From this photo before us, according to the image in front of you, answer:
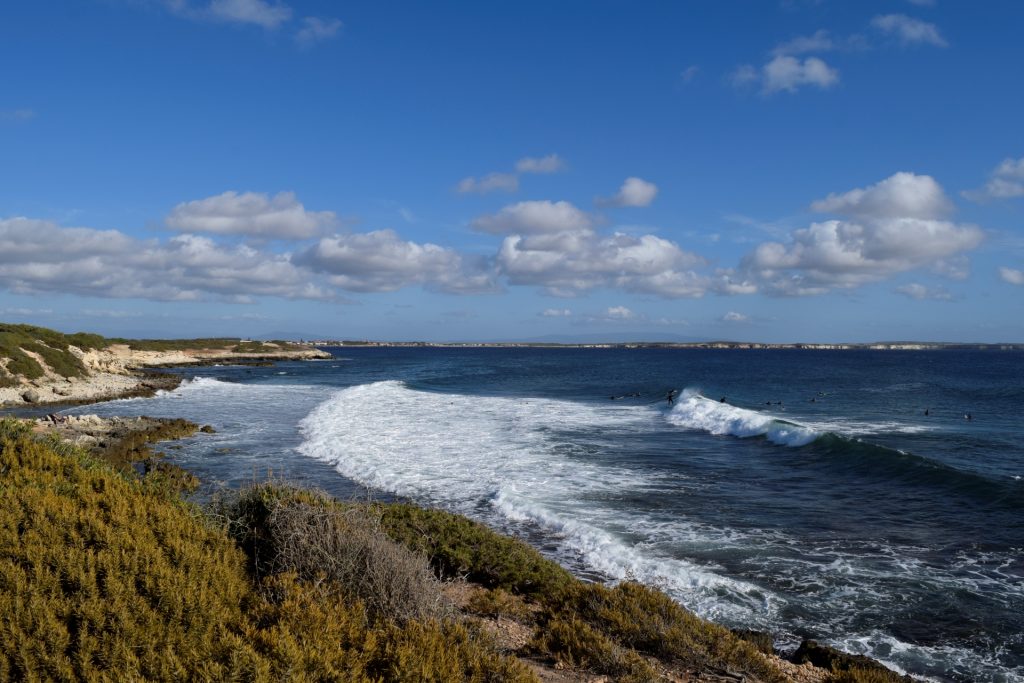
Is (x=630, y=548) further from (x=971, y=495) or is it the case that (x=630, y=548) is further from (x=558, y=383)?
(x=558, y=383)

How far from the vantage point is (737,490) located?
58.5 ft

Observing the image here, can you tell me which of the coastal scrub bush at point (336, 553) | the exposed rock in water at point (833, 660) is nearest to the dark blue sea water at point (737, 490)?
the exposed rock in water at point (833, 660)

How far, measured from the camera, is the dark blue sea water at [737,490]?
32.7 ft

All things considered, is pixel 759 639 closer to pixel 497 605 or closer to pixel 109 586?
pixel 497 605

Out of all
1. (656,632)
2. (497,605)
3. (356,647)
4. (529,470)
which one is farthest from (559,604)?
(529,470)

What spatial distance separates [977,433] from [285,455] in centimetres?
2996

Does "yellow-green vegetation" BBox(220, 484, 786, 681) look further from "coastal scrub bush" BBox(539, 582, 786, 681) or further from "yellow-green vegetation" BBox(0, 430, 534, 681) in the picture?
"yellow-green vegetation" BBox(0, 430, 534, 681)

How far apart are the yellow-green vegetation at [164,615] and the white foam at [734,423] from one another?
933 inches

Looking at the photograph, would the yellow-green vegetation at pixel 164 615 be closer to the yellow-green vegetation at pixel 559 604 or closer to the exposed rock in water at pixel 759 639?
the yellow-green vegetation at pixel 559 604

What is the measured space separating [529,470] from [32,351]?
4482 centimetres

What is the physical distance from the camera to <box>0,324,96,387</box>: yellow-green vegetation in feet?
136

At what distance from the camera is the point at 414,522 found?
33.4 ft

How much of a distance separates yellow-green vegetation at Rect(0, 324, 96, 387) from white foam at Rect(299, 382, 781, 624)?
20398 millimetres

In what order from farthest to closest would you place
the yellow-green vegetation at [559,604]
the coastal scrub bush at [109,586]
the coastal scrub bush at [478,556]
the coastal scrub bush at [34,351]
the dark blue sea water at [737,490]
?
the coastal scrub bush at [34,351]
the dark blue sea water at [737,490]
the coastal scrub bush at [478,556]
the yellow-green vegetation at [559,604]
the coastal scrub bush at [109,586]
